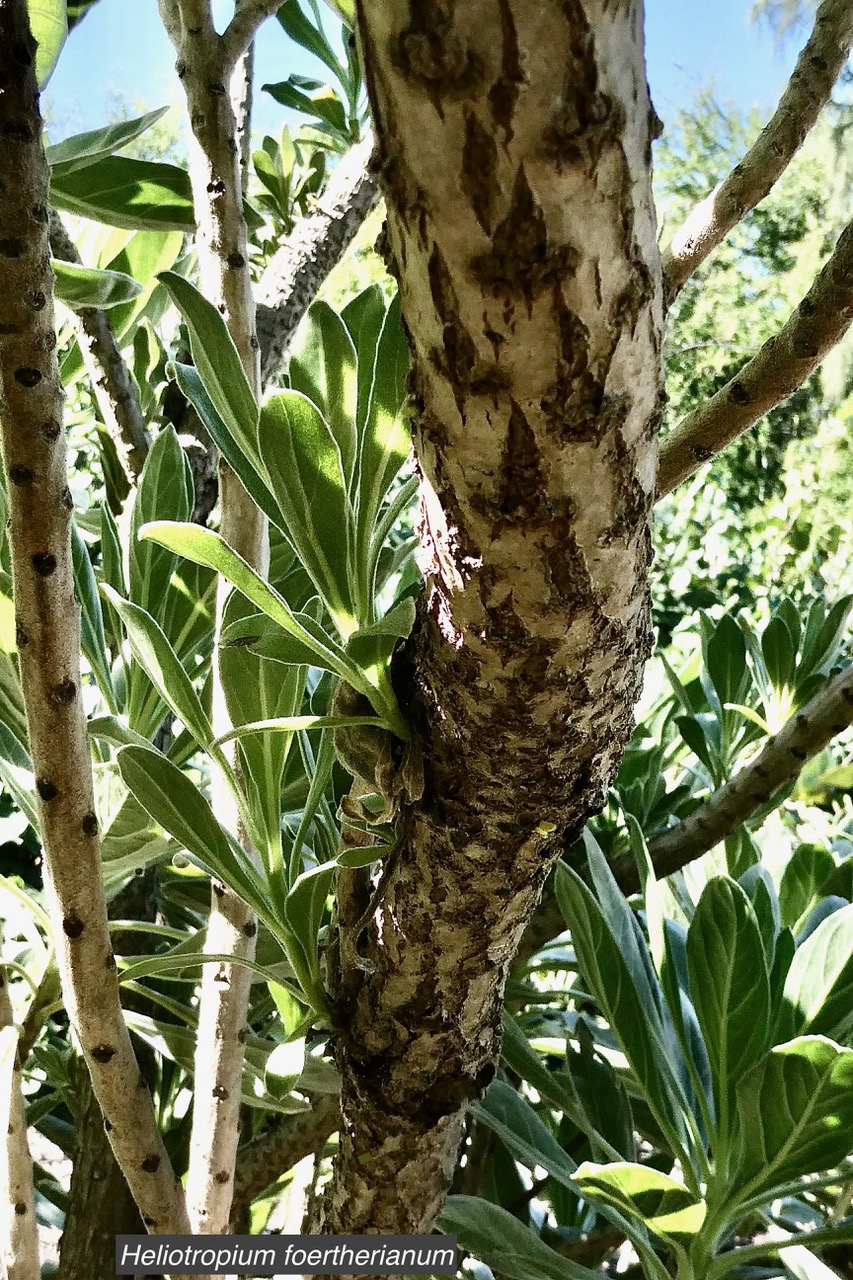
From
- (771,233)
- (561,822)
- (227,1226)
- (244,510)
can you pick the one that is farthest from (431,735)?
(771,233)

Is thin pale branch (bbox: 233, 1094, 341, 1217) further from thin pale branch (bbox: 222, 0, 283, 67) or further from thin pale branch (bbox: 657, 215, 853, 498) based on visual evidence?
thin pale branch (bbox: 222, 0, 283, 67)

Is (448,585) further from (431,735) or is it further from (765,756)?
(765,756)

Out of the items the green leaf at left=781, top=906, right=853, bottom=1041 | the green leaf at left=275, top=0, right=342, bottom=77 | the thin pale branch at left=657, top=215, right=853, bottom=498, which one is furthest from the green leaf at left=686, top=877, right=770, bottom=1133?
the green leaf at left=275, top=0, right=342, bottom=77

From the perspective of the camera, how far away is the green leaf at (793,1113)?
43 centimetres

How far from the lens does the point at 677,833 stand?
682mm

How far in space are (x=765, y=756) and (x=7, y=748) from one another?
49 cm

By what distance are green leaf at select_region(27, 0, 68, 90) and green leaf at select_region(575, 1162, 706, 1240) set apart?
23.1 inches

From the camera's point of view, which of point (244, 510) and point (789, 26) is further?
point (789, 26)

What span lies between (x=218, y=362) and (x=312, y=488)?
0.06 metres

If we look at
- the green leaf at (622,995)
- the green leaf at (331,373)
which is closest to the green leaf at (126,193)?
the green leaf at (331,373)

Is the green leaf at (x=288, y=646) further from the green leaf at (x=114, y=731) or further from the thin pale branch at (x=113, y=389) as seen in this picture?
the thin pale branch at (x=113, y=389)

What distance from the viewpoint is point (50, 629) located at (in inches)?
13.4

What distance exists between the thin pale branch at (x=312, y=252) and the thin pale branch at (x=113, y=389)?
0.12 meters

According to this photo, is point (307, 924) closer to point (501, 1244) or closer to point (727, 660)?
point (501, 1244)
